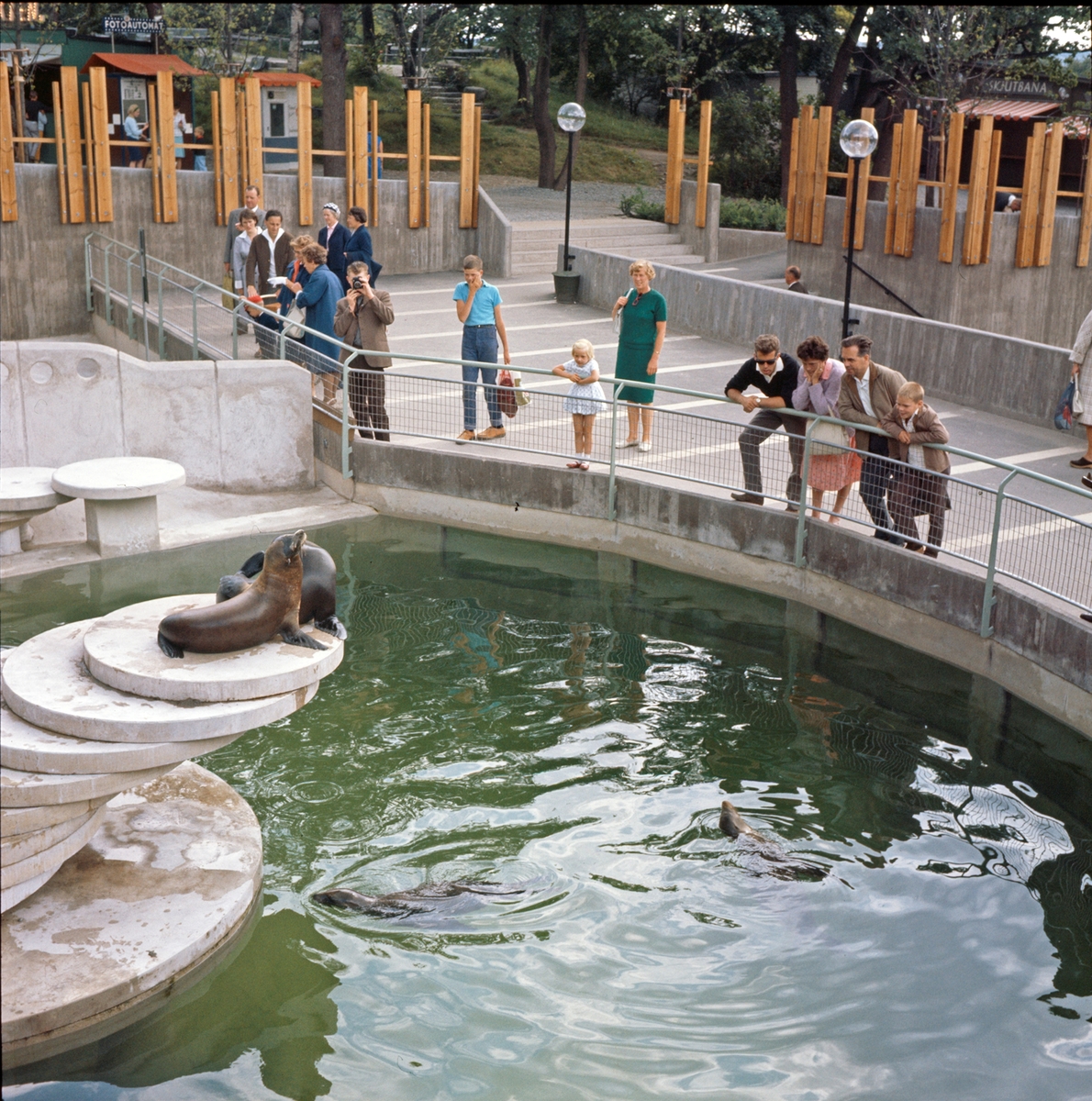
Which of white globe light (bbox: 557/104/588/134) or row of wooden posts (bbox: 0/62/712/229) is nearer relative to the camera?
row of wooden posts (bbox: 0/62/712/229)

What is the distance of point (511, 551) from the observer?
13.0 meters

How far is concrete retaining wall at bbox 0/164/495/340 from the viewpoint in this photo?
20.4 metres

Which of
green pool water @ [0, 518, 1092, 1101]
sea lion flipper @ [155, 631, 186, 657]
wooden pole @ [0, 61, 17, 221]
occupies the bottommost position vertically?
green pool water @ [0, 518, 1092, 1101]

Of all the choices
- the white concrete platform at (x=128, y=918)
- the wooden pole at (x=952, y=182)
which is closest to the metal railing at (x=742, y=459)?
the white concrete platform at (x=128, y=918)

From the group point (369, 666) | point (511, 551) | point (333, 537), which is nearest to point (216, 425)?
point (333, 537)

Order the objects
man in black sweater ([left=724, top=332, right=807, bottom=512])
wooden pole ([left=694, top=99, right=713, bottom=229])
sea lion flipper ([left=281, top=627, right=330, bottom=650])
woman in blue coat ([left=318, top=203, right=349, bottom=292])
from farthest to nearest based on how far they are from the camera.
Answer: wooden pole ([left=694, top=99, right=713, bottom=229]) → woman in blue coat ([left=318, top=203, right=349, bottom=292]) → man in black sweater ([left=724, top=332, right=807, bottom=512]) → sea lion flipper ([left=281, top=627, right=330, bottom=650])

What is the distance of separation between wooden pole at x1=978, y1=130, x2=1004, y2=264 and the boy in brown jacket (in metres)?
11.7

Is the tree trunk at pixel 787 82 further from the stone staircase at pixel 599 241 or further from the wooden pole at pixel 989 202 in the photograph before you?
the wooden pole at pixel 989 202

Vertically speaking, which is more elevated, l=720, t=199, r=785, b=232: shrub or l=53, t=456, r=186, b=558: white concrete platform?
l=720, t=199, r=785, b=232: shrub

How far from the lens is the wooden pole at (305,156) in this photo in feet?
73.9

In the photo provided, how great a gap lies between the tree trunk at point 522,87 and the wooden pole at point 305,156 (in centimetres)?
2121

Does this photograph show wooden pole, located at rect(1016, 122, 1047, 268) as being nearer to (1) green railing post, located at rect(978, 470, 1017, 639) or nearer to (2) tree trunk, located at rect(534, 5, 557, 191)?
(1) green railing post, located at rect(978, 470, 1017, 639)

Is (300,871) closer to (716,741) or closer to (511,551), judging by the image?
(716,741)

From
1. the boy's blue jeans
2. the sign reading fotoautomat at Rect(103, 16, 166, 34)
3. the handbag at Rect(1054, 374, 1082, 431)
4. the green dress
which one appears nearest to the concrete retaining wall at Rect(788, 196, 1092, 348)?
the handbag at Rect(1054, 374, 1082, 431)
